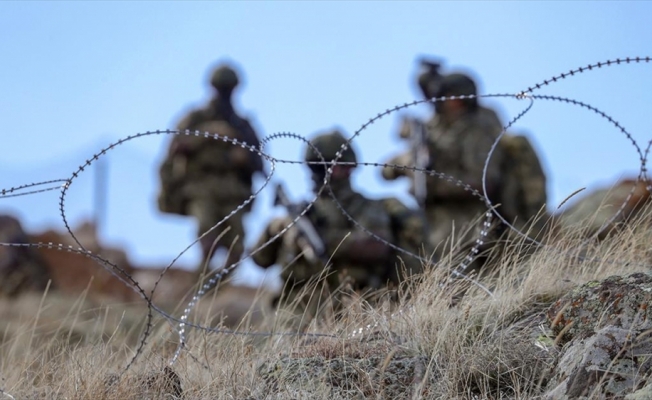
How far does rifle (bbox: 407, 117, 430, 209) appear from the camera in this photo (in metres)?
11.6

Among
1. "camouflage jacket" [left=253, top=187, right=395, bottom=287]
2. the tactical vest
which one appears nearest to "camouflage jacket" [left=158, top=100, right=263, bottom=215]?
the tactical vest

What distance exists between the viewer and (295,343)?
543 centimetres

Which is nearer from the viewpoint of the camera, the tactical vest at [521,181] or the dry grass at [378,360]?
the dry grass at [378,360]

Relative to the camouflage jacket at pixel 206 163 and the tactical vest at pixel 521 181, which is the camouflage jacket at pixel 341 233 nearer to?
the tactical vest at pixel 521 181

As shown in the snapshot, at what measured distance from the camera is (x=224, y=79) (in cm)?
1412

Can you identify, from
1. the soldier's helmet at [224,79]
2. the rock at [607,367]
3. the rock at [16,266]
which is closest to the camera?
the rock at [607,367]

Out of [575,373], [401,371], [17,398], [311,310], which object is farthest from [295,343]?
[311,310]

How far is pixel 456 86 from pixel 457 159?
775 mm

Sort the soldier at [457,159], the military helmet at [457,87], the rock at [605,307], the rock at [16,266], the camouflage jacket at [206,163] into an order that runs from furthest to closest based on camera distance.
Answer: the rock at [16,266], the camouflage jacket at [206,163], the military helmet at [457,87], the soldier at [457,159], the rock at [605,307]

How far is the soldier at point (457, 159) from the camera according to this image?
1148 cm

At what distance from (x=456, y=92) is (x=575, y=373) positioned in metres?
7.79

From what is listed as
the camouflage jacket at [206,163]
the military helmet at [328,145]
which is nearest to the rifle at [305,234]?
the military helmet at [328,145]

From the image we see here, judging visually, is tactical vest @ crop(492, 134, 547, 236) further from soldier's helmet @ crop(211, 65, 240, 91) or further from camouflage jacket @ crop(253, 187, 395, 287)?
soldier's helmet @ crop(211, 65, 240, 91)

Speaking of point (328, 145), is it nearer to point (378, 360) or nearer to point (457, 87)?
point (457, 87)
